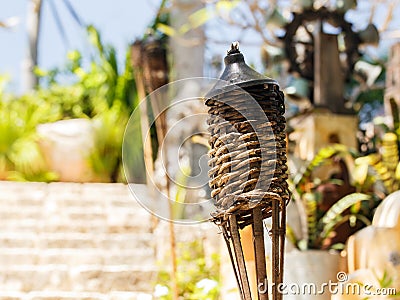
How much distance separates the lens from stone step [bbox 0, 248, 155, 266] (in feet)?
12.7

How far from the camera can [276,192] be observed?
1.41 metres

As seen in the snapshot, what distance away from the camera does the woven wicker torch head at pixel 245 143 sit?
1.39 m

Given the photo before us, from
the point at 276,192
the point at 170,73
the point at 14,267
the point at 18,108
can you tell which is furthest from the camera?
the point at 18,108

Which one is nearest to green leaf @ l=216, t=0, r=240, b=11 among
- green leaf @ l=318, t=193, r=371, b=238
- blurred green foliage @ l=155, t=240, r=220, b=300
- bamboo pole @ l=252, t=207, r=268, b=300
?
blurred green foliage @ l=155, t=240, r=220, b=300

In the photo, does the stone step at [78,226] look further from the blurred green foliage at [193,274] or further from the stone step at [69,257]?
the blurred green foliage at [193,274]

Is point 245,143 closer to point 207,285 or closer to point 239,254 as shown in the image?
point 239,254

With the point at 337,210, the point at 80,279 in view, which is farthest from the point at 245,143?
the point at 80,279

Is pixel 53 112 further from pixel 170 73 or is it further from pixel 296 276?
pixel 296 276

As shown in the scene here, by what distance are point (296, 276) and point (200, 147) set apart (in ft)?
5.51

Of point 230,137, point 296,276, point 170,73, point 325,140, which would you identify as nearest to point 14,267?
point 296,276

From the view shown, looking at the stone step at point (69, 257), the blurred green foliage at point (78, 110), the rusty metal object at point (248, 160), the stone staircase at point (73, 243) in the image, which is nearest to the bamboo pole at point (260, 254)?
the rusty metal object at point (248, 160)

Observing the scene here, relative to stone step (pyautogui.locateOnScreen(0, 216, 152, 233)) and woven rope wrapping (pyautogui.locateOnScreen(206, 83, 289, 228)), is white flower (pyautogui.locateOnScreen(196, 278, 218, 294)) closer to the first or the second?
woven rope wrapping (pyautogui.locateOnScreen(206, 83, 289, 228))

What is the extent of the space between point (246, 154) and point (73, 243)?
3.03m

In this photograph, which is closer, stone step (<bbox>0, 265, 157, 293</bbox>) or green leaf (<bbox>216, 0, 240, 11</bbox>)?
stone step (<bbox>0, 265, 157, 293</bbox>)
